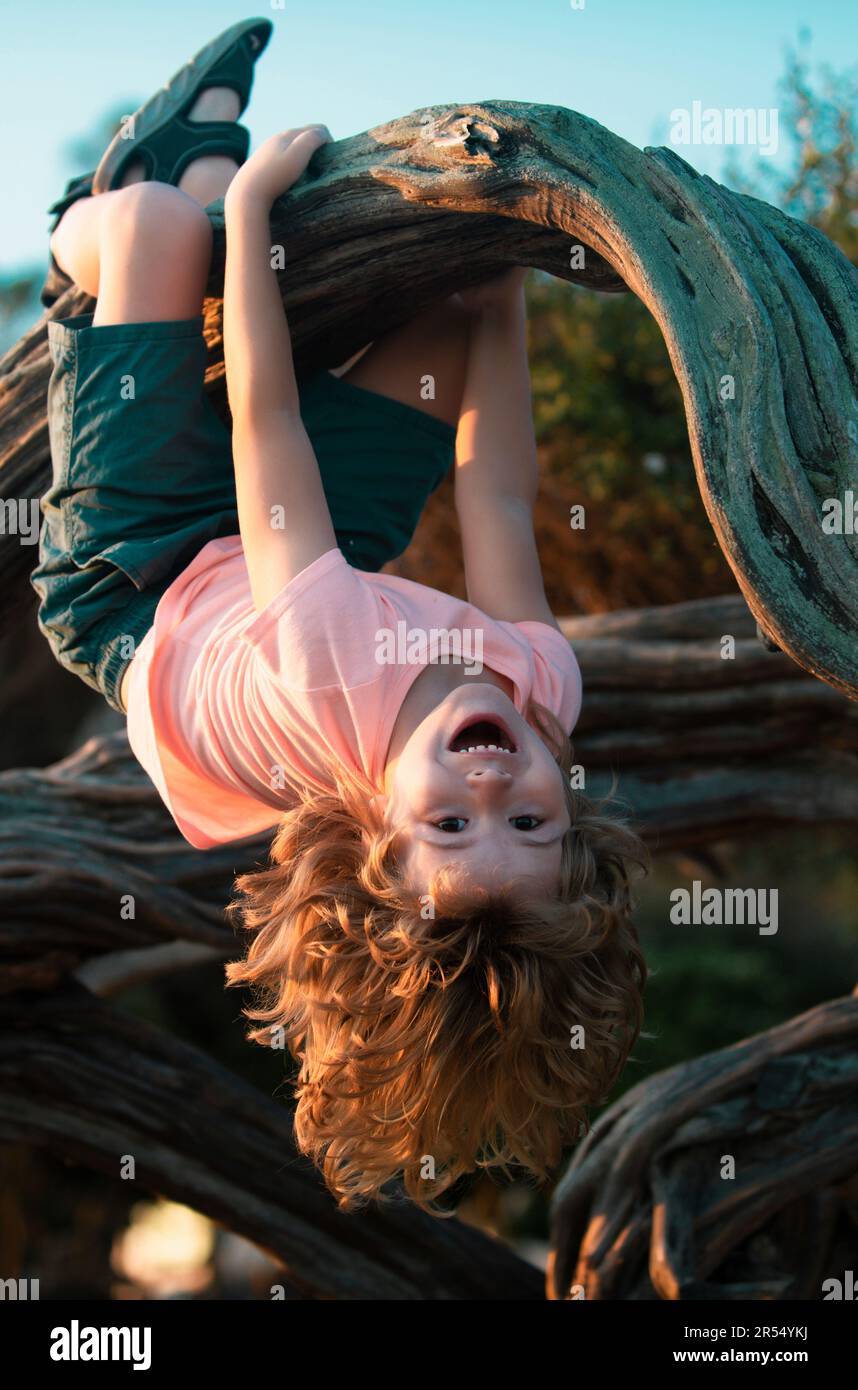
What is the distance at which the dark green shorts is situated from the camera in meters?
2.79

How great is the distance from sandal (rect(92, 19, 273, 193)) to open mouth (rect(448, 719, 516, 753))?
1.41m

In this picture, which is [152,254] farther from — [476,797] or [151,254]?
[476,797]

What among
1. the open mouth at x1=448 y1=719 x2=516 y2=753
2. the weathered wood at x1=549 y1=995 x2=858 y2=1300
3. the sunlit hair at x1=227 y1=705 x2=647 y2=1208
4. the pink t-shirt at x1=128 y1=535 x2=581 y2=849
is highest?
the pink t-shirt at x1=128 y1=535 x2=581 y2=849

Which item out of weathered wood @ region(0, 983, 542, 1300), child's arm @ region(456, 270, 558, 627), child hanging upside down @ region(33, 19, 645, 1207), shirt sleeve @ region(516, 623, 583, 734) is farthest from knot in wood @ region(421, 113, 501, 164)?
weathered wood @ region(0, 983, 542, 1300)

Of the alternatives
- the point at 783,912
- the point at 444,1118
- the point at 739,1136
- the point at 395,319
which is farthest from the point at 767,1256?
the point at 783,912

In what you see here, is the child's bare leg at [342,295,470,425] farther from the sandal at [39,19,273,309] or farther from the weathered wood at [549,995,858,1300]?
the weathered wood at [549,995,858,1300]

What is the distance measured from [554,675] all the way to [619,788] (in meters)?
1.82

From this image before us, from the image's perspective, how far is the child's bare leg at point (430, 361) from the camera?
3.01 m

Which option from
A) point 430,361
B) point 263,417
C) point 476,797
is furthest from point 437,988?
point 430,361

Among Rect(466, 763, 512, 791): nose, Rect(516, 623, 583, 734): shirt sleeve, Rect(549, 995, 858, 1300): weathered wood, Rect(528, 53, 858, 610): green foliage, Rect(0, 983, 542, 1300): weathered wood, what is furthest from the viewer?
Rect(528, 53, 858, 610): green foliage

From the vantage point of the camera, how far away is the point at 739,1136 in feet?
14.2

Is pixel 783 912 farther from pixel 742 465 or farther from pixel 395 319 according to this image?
pixel 742 465

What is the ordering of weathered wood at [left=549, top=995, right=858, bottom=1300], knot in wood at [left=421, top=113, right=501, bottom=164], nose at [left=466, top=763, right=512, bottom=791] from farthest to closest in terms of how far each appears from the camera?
weathered wood at [left=549, top=995, right=858, bottom=1300], knot in wood at [left=421, top=113, right=501, bottom=164], nose at [left=466, top=763, right=512, bottom=791]

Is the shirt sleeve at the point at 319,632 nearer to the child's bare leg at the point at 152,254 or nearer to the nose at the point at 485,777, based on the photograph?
the nose at the point at 485,777
